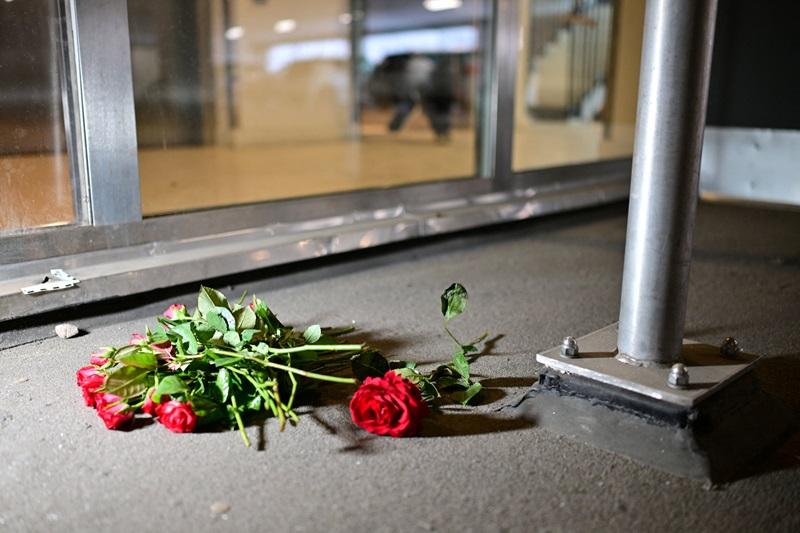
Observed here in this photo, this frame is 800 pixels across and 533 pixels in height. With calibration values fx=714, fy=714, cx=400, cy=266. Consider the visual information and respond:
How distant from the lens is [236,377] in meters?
1.48

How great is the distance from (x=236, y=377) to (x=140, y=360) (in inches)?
8.1

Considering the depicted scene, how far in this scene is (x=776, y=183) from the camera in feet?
12.8

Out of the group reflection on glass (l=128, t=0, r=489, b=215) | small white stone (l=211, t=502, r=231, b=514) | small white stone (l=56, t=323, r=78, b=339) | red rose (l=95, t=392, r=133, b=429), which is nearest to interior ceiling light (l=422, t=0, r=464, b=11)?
reflection on glass (l=128, t=0, r=489, b=215)

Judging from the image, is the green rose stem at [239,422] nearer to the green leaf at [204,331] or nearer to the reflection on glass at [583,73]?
the green leaf at [204,331]

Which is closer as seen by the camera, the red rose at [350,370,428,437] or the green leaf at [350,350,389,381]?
the red rose at [350,370,428,437]

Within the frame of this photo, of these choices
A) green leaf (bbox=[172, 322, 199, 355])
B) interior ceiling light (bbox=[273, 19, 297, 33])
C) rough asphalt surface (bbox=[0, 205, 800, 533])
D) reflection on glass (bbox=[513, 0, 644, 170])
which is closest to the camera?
rough asphalt surface (bbox=[0, 205, 800, 533])

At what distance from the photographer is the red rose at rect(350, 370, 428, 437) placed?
4.52 feet

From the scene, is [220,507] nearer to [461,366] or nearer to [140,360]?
[140,360]

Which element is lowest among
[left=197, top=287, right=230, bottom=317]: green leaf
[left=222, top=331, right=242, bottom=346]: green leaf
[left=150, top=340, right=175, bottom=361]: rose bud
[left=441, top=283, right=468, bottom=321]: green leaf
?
[left=150, top=340, right=175, bottom=361]: rose bud

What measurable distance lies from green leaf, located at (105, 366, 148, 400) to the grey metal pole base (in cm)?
81

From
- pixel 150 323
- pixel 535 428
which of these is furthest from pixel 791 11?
pixel 150 323

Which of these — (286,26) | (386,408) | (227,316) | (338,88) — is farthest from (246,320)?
(286,26)

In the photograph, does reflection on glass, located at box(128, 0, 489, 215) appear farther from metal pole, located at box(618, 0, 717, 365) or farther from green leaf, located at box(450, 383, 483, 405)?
metal pole, located at box(618, 0, 717, 365)

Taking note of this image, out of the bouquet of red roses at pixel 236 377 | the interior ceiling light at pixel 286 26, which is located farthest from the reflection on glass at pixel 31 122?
the interior ceiling light at pixel 286 26
